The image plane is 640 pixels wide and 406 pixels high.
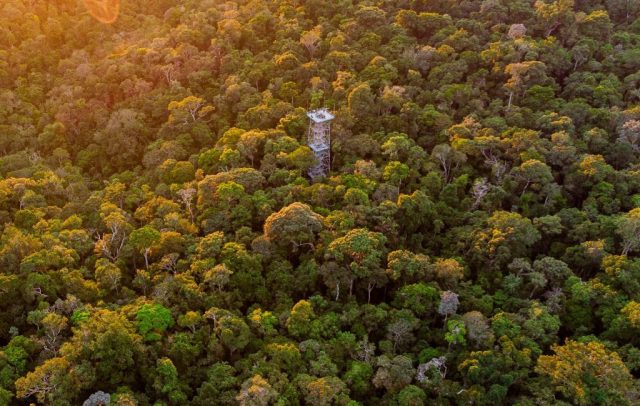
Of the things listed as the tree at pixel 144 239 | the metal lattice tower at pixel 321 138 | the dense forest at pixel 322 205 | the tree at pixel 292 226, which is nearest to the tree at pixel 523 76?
the dense forest at pixel 322 205

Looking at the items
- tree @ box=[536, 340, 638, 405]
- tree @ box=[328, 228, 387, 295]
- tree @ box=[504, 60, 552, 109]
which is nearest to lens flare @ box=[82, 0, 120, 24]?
tree @ box=[504, 60, 552, 109]

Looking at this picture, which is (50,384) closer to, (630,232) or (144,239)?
(144,239)

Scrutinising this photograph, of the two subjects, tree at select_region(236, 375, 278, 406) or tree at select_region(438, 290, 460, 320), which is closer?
tree at select_region(236, 375, 278, 406)

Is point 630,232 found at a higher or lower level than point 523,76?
lower

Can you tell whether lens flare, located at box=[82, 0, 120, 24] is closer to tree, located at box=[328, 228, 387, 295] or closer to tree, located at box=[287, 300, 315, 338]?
tree, located at box=[328, 228, 387, 295]

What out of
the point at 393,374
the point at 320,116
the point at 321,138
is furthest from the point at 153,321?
the point at 320,116

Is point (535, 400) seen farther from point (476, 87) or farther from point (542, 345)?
point (476, 87)
